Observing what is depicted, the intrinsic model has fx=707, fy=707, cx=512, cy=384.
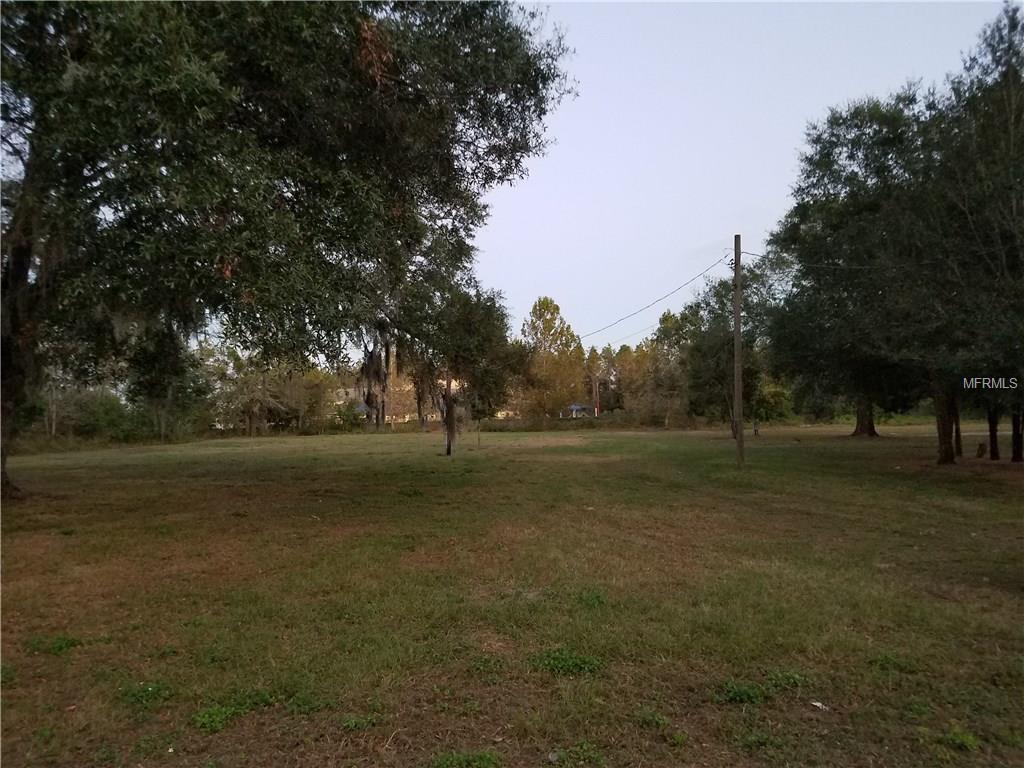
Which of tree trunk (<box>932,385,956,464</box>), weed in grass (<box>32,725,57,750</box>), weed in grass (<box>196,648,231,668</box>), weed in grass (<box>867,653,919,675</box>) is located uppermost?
tree trunk (<box>932,385,956,464</box>)

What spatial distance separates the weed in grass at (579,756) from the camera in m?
3.50

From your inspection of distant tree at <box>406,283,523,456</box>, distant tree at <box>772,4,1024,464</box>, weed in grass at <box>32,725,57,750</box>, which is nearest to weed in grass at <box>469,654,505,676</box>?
weed in grass at <box>32,725,57,750</box>

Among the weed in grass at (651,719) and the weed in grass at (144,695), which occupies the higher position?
the weed in grass at (144,695)

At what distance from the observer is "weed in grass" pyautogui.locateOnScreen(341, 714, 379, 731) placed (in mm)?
3840

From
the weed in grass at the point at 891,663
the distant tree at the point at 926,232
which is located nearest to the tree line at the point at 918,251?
the distant tree at the point at 926,232

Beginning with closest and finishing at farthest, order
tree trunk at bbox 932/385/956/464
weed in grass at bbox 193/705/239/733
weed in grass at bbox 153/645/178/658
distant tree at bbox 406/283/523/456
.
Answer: weed in grass at bbox 193/705/239/733
weed in grass at bbox 153/645/178/658
distant tree at bbox 406/283/523/456
tree trunk at bbox 932/385/956/464

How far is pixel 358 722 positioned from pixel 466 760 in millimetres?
713

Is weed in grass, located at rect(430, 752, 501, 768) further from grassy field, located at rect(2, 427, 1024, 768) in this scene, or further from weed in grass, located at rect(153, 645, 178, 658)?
weed in grass, located at rect(153, 645, 178, 658)

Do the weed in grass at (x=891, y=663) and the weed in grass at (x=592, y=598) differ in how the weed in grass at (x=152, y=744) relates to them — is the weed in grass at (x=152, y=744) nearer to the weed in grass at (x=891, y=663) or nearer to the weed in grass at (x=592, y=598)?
the weed in grass at (x=592, y=598)

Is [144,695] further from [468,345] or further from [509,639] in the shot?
[468,345]

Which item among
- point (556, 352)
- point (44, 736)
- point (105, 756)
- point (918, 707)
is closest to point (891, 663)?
point (918, 707)

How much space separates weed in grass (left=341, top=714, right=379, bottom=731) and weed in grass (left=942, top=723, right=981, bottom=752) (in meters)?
3.04

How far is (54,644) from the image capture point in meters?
5.21

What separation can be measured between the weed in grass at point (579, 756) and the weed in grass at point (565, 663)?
96cm
